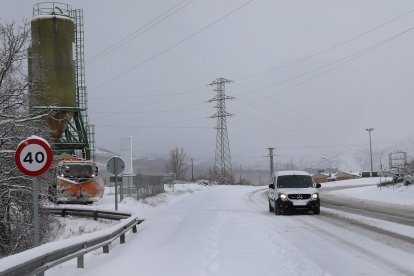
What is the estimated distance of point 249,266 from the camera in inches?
378

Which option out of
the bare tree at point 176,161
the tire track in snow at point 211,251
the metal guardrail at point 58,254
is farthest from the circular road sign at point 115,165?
the bare tree at point 176,161

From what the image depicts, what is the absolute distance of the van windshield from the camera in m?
23.5

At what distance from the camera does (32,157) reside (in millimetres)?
8766

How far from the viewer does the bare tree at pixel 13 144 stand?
16.8 m

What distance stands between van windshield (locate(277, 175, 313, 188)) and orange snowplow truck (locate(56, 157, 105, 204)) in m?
14.7

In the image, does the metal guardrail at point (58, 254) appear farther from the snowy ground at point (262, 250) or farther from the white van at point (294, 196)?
the white van at point (294, 196)

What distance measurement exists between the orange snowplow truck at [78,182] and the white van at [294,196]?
47.9 feet

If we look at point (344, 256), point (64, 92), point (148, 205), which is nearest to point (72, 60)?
point (64, 92)

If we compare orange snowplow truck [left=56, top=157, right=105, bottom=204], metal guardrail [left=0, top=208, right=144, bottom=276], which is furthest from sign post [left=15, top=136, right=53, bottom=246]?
orange snowplow truck [left=56, top=157, right=105, bottom=204]

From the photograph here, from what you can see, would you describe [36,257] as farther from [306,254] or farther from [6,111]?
[6,111]

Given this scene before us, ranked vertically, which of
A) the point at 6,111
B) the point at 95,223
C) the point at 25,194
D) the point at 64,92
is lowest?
the point at 95,223

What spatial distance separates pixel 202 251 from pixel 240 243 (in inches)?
69.4

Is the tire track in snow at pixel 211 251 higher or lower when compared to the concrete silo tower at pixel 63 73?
lower

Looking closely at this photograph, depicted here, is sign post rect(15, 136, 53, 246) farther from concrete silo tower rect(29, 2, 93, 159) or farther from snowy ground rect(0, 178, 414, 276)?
concrete silo tower rect(29, 2, 93, 159)
